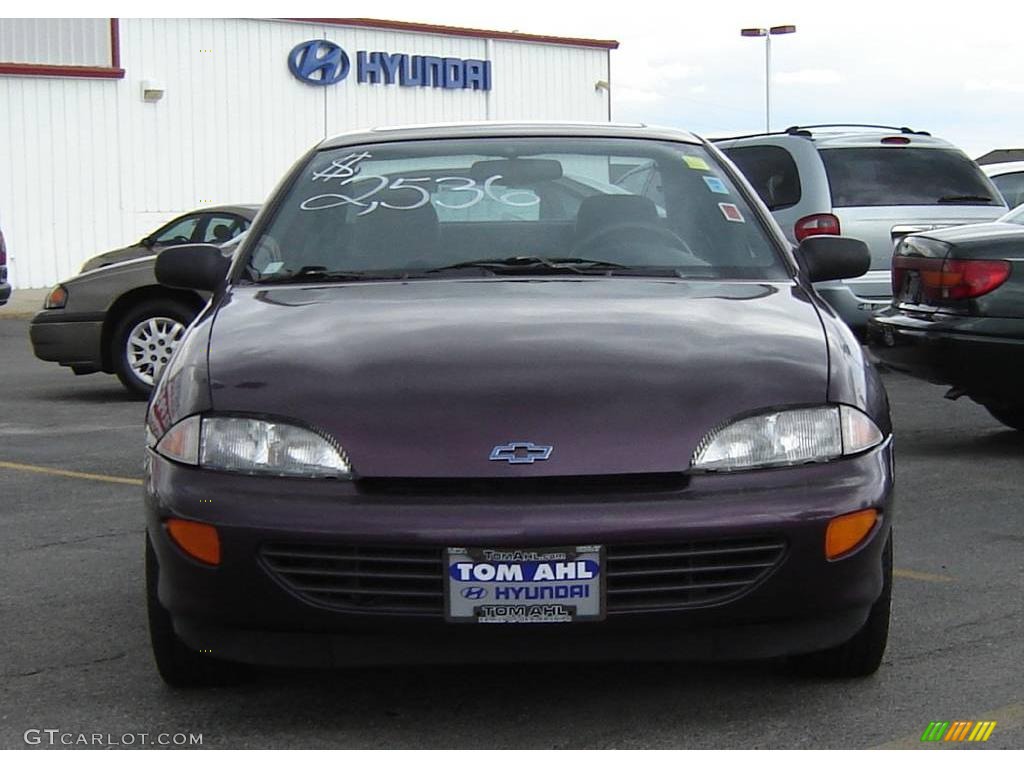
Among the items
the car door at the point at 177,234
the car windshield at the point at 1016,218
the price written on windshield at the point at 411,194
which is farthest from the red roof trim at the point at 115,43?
the price written on windshield at the point at 411,194

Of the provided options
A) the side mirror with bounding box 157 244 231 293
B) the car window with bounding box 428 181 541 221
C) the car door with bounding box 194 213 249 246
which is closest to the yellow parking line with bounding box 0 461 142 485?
the side mirror with bounding box 157 244 231 293

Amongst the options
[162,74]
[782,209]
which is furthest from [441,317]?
[162,74]

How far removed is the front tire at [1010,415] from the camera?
888 cm

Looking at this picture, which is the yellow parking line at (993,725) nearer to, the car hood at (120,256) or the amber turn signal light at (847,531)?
the amber turn signal light at (847,531)

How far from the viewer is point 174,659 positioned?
13.7 ft

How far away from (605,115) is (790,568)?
3248cm

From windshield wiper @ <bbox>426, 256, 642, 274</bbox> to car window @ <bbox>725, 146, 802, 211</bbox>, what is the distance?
23.9ft

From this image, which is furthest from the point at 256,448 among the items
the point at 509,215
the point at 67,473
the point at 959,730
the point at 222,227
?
the point at 222,227

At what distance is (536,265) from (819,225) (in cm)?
734

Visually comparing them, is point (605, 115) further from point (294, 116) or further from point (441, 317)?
point (441, 317)

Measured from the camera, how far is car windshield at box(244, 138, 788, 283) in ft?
16.0

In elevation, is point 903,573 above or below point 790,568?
below

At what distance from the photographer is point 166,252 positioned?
5.46 metres

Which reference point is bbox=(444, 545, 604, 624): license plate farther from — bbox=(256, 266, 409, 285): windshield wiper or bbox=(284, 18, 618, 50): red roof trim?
bbox=(284, 18, 618, 50): red roof trim
